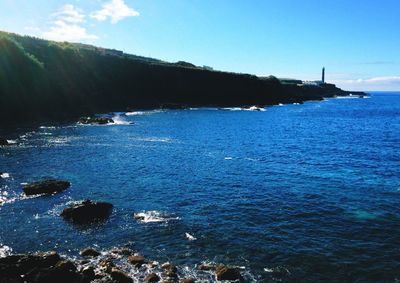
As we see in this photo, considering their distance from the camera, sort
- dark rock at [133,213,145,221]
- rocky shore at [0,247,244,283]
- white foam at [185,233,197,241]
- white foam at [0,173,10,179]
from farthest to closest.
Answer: white foam at [0,173,10,179], dark rock at [133,213,145,221], white foam at [185,233,197,241], rocky shore at [0,247,244,283]

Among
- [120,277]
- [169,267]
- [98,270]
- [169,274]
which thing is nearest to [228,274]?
[169,274]

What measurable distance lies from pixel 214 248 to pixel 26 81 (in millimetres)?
120682

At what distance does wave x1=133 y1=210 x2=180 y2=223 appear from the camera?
41188mm

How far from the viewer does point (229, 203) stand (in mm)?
47094

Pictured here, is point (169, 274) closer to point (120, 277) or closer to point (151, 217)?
point (120, 277)

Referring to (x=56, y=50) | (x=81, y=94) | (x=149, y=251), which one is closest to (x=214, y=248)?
(x=149, y=251)

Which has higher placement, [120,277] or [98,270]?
[120,277]

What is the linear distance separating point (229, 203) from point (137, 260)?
17.9 meters

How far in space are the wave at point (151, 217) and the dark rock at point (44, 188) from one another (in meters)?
14.6

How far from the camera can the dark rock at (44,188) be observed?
4978 centimetres

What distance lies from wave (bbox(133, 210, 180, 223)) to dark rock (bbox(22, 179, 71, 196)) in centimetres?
1461

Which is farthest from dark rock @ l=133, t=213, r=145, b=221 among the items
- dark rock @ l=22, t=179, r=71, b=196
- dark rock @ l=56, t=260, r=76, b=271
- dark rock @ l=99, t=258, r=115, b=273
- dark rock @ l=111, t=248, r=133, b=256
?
dark rock @ l=22, t=179, r=71, b=196

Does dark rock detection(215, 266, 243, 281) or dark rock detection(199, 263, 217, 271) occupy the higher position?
dark rock detection(215, 266, 243, 281)

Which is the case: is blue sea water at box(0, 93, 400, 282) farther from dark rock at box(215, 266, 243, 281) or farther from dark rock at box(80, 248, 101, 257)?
dark rock at box(80, 248, 101, 257)
